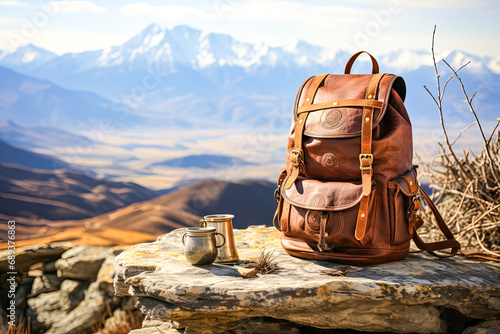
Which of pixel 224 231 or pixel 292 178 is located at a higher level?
pixel 292 178

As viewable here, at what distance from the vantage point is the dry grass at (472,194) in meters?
3.30

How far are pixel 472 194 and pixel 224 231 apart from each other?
194cm

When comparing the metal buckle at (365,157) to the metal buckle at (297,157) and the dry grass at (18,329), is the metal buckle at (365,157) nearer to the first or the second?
the metal buckle at (297,157)

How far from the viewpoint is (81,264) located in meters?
5.05

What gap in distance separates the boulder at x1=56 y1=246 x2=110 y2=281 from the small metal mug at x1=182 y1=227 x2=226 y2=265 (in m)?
2.76

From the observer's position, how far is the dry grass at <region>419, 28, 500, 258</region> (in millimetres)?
3301

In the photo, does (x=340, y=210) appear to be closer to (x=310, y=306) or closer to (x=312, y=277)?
(x=312, y=277)

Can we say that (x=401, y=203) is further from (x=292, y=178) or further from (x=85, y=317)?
(x=85, y=317)

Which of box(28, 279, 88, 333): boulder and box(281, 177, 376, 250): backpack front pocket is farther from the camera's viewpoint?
box(28, 279, 88, 333): boulder

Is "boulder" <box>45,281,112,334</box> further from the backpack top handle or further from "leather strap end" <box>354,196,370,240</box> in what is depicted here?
the backpack top handle

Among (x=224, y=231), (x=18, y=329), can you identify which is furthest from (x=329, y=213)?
(x=18, y=329)

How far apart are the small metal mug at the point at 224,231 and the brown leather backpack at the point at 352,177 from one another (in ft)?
1.04

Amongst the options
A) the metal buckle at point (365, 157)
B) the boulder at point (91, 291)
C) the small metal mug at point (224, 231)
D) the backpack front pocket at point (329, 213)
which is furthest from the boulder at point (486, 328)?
the boulder at point (91, 291)

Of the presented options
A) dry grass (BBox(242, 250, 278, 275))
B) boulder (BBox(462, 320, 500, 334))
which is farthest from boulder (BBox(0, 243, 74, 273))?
boulder (BBox(462, 320, 500, 334))
